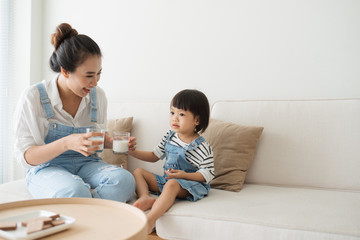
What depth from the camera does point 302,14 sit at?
2.21 m

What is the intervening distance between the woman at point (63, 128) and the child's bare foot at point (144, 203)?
92mm

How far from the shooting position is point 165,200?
1.51m

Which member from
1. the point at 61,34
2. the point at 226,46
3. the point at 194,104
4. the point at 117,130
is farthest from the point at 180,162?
the point at 226,46

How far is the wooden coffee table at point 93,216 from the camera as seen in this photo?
0.91 meters

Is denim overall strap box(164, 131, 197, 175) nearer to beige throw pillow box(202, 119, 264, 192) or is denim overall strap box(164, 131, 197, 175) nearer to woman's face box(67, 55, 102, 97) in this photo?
beige throw pillow box(202, 119, 264, 192)

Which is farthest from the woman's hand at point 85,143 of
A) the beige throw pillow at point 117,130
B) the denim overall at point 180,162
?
the beige throw pillow at point 117,130

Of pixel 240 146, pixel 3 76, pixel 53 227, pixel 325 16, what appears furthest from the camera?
pixel 3 76

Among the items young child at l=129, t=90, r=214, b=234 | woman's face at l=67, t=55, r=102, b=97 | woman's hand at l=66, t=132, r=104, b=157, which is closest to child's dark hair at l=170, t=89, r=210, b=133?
young child at l=129, t=90, r=214, b=234

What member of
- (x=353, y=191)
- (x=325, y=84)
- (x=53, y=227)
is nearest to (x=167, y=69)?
(x=325, y=84)

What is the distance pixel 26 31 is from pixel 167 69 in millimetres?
1441

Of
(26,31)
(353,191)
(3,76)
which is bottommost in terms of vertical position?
(353,191)

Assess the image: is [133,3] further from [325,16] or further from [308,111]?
[308,111]

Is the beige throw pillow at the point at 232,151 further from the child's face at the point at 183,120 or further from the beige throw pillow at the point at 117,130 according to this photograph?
the beige throw pillow at the point at 117,130

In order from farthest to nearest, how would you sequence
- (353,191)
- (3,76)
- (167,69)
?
(3,76) → (167,69) → (353,191)
